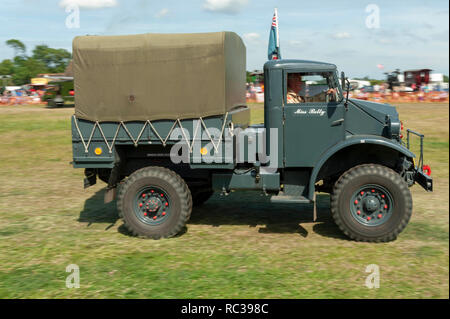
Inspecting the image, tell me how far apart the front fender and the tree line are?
97.9 m

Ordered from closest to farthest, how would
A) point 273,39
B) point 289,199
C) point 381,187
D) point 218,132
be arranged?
point 381,187 → point 218,132 → point 289,199 → point 273,39

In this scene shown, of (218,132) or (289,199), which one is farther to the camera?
(289,199)

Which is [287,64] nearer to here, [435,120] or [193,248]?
[193,248]

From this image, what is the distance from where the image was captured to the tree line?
98.0m

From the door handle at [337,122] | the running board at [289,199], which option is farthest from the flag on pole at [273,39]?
the running board at [289,199]

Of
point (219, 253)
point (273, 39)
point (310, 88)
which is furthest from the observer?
point (273, 39)

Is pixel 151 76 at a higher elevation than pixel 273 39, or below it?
below

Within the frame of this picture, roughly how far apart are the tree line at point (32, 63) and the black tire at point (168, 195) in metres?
96.8

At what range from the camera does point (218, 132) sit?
6.70 meters

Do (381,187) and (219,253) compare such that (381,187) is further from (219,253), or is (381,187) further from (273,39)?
(273,39)

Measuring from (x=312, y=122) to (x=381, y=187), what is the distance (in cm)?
138

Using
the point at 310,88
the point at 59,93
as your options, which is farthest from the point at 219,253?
the point at 59,93

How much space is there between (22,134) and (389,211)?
16.6 m

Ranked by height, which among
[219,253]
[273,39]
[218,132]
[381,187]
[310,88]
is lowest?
[219,253]
